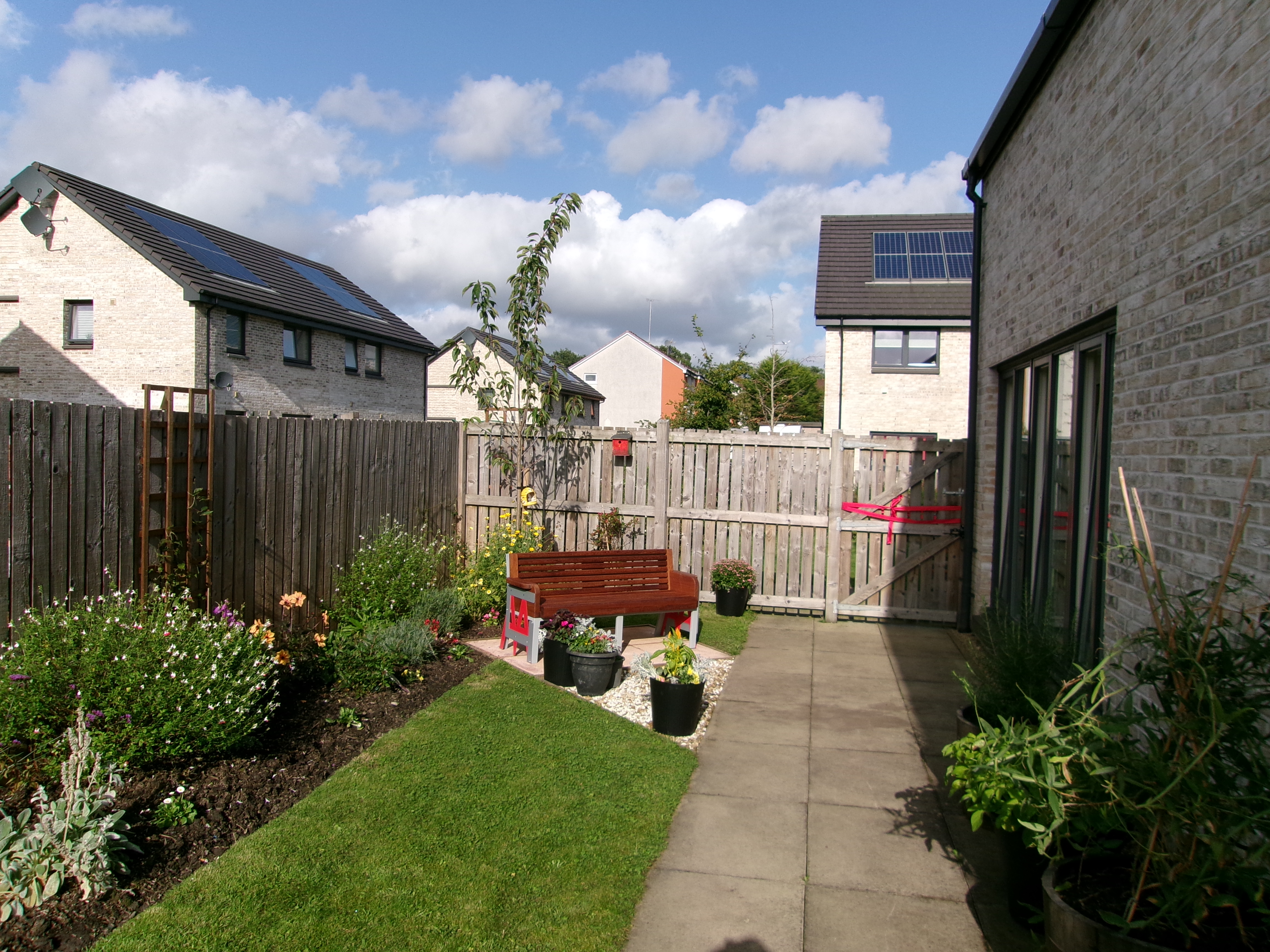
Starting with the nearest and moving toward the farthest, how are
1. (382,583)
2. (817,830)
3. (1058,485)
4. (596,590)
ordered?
(817,830) → (1058,485) → (382,583) → (596,590)

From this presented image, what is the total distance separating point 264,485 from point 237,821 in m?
3.14

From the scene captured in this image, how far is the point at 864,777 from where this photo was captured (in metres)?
4.84

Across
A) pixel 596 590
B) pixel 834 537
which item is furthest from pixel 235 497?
pixel 834 537

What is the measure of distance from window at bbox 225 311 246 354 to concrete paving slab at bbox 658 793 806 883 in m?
19.1

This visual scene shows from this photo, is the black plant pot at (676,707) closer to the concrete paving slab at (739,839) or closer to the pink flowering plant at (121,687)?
the concrete paving slab at (739,839)

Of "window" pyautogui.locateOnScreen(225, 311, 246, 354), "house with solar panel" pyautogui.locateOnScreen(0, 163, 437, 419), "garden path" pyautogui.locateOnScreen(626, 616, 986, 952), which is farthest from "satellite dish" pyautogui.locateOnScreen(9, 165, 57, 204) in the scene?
"garden path" pyautogui.locateOnScreen(626, 616, 986, 952)

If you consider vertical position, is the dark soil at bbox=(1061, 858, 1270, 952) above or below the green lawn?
above

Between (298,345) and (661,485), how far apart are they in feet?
54.8

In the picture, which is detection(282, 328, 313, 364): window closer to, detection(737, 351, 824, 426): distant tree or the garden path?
detection(737, 351, 824, 426): distant tree

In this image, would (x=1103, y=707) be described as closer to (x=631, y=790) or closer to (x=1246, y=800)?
(x=1246, y=800)

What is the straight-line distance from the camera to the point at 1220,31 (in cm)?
327

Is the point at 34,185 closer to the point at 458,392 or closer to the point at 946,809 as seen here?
the point at 458,392

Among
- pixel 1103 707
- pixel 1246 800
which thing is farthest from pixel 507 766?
pixel 1246 800

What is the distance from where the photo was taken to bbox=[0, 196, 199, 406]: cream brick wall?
1875 centimetres
